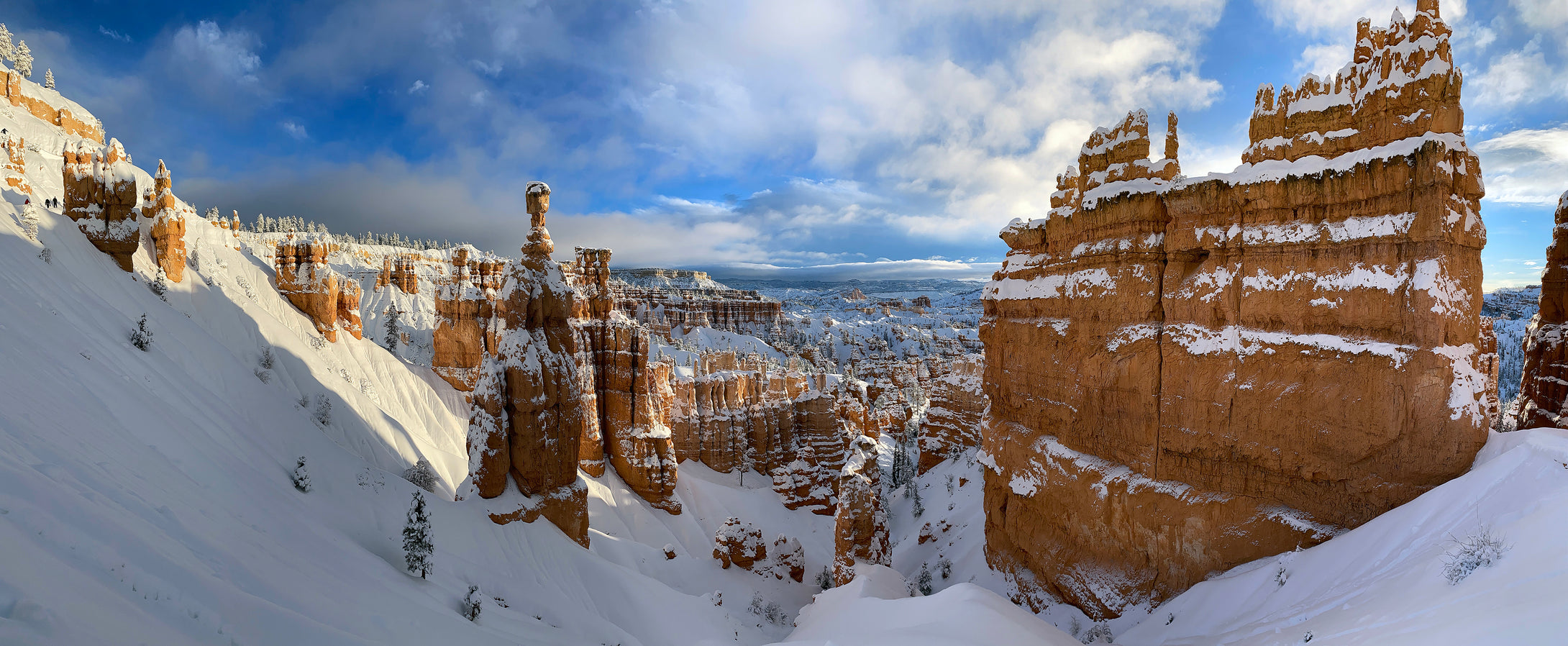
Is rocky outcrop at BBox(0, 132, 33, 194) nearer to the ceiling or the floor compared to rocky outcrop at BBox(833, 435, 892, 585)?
nearer to the ceiling

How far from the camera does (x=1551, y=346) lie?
1320 cm

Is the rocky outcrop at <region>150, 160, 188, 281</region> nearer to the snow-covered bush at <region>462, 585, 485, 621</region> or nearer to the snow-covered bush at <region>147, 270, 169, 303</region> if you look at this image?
the snow-covered bush at <region>147, 270, 169, 303</region>

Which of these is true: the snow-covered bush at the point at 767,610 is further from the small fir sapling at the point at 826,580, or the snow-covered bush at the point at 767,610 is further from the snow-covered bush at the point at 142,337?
the snow-covered bush at the point at 142,337

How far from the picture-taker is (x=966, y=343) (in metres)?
126

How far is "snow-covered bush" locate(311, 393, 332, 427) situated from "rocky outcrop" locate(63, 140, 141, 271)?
581 centimetres

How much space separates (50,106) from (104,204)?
143ft

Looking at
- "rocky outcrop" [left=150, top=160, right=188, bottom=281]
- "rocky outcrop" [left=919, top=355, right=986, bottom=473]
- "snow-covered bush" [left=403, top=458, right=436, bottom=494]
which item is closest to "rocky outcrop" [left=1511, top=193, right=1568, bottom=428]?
"rocky outcrop" [left=919, top=355, right=986, bottom=473]

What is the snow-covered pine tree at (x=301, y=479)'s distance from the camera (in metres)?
10.1

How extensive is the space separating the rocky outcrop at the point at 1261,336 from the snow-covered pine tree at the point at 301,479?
16.1 m

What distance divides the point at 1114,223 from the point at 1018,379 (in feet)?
16.1

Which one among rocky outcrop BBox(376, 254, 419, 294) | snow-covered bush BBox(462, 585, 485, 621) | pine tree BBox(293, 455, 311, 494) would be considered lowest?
snow-covered bush BBox(462, 585, 485, 621)

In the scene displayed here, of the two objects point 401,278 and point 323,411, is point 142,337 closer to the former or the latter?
point 323,411

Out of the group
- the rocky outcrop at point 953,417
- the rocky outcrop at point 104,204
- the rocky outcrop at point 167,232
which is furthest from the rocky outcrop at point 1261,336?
the rocky outcrop at point 167,232

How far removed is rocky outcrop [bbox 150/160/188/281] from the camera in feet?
62.0
